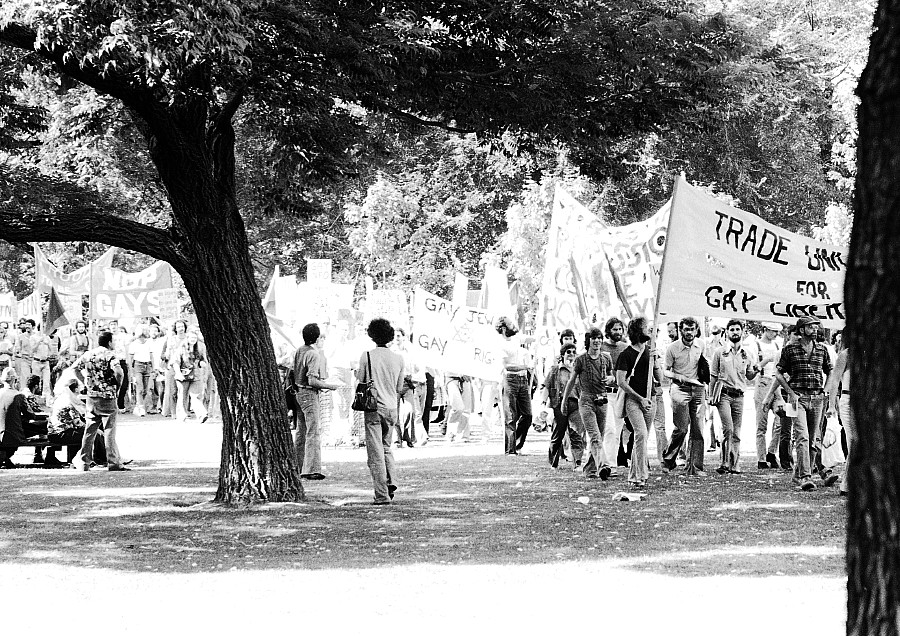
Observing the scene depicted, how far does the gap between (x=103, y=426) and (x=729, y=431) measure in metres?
7.76

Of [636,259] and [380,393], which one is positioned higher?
[636,259]

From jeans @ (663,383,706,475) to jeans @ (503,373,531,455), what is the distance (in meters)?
3.42

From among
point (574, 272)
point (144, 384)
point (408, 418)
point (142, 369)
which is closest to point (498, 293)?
point (408, 418)

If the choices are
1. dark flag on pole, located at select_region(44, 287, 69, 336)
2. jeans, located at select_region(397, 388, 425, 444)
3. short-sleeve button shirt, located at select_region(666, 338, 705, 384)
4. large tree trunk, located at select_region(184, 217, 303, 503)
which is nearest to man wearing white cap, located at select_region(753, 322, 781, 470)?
short-sleeve button shirt, located at select_region(666, 338, 705, 384)

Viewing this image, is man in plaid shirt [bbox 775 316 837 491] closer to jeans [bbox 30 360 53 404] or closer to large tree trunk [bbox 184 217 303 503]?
large tree trunk [bbox 184 217 303 503]

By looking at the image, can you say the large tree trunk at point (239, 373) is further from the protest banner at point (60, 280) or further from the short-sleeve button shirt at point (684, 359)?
the protest banner at point (60, 280)

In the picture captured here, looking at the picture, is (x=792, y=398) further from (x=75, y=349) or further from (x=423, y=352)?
(x=75, y=349)

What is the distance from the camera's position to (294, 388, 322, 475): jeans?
14961mm

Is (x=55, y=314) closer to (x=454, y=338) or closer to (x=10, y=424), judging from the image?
(x=454, y=338)

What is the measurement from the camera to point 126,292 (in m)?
29.0

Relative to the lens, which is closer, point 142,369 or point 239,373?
point 239,373

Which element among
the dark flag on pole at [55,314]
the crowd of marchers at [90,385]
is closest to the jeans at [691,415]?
the crowd of marchers at [90,385]

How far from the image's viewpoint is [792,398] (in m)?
14.1

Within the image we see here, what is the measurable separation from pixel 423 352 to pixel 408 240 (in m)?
23.1
